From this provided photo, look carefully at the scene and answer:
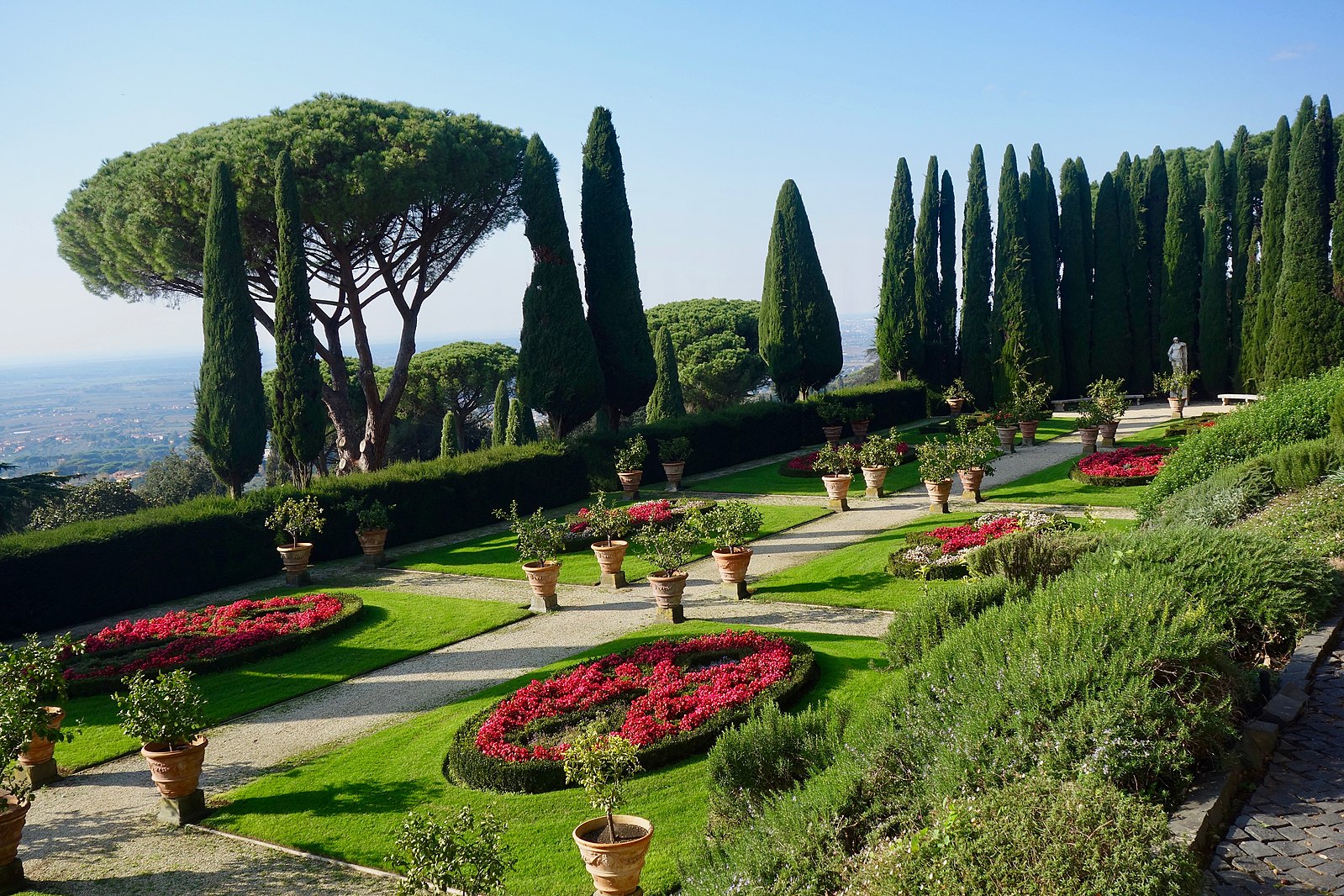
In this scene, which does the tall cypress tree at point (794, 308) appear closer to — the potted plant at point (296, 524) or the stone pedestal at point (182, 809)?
the potted plant at point (296, 524)

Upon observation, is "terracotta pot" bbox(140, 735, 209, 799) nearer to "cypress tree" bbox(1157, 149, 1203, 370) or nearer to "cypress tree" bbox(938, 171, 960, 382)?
"cypress tree" bbox(938, 171, 960, 382)

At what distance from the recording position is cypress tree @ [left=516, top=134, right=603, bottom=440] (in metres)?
23.5

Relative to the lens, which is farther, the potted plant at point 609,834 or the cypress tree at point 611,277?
the cypress tree at point 611,277

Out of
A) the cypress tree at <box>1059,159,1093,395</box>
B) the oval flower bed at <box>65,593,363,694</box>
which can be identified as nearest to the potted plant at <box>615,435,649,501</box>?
the oval flower bed at <box>65,593,363,694</box>

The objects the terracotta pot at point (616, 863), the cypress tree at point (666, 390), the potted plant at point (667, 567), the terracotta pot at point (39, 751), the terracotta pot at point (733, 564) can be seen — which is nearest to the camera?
the terracotta pot at point (616, 863)

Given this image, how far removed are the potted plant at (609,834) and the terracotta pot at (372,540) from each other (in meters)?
12.4

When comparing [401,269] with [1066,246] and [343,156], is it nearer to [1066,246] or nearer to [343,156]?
[343,156]

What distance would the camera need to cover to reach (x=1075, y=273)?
35688mm

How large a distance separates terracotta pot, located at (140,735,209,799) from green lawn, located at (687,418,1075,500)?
14343 mm

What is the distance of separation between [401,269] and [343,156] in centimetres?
384

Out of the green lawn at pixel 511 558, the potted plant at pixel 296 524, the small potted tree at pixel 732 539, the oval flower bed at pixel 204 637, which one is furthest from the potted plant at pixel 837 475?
the potted plant at pixel 296 524

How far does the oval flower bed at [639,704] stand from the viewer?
725cm

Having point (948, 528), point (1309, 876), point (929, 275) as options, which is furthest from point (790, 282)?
point (1309, 876)

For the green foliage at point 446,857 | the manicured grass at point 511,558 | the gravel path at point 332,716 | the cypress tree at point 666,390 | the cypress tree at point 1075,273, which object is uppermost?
the cypress tree at point 1075,273
